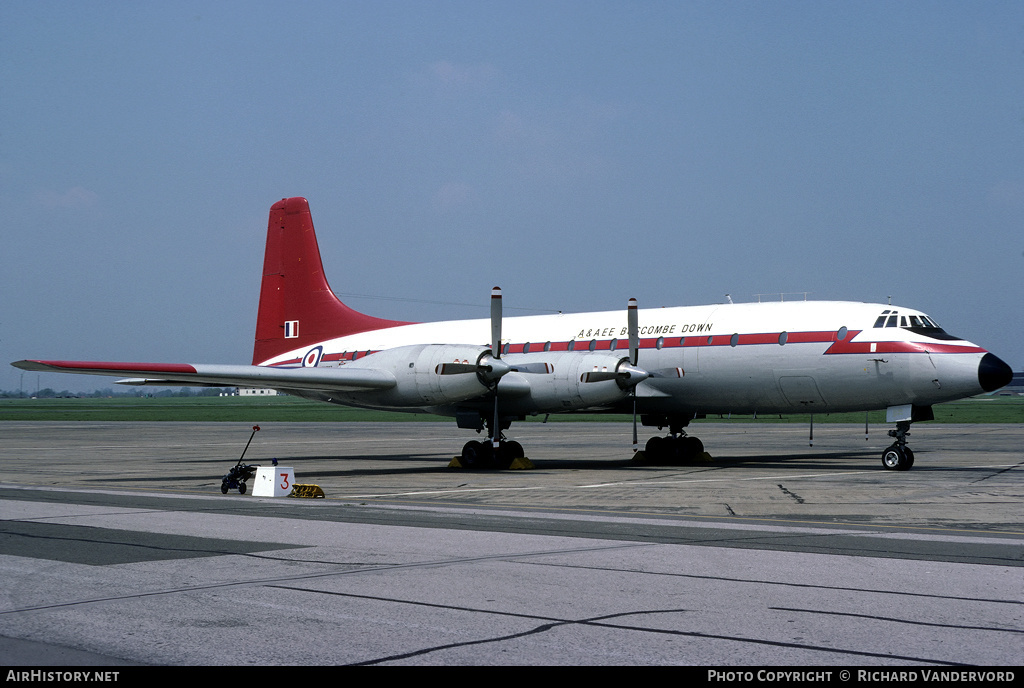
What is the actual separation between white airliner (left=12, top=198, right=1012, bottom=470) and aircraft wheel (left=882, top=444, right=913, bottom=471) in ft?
0.11

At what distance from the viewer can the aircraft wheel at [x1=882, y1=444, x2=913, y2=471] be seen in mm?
23578

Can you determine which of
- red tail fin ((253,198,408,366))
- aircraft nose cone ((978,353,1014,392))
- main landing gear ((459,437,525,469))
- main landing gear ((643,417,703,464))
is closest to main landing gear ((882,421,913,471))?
aircraft nose cone ((978,353,1014,392))

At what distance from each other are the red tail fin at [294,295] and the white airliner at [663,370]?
4.06 meters

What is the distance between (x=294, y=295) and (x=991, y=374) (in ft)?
72.5

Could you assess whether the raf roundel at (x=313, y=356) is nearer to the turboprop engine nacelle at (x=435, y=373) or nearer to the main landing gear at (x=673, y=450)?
the turboprop engine nacelle at (x=435, y=373)

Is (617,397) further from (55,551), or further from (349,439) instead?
(349,439)

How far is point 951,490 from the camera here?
18578 mm

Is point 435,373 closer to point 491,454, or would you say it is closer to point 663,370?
point 491,454

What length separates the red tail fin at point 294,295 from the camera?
3397cm

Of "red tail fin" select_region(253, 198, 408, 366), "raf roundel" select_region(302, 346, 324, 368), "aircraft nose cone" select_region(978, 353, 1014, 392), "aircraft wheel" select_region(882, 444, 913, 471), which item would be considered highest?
"red tail fin" select_region(253, 198, 408, 366)

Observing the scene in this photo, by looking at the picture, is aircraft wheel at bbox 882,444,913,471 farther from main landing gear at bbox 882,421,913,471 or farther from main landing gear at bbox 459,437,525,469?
main landing gear at bbox 459,437,525,469

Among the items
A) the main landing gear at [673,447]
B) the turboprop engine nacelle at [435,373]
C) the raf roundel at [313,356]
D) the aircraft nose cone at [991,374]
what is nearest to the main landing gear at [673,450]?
the main landing gear at [673,447]

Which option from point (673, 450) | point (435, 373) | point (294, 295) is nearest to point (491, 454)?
point (435, 373)
